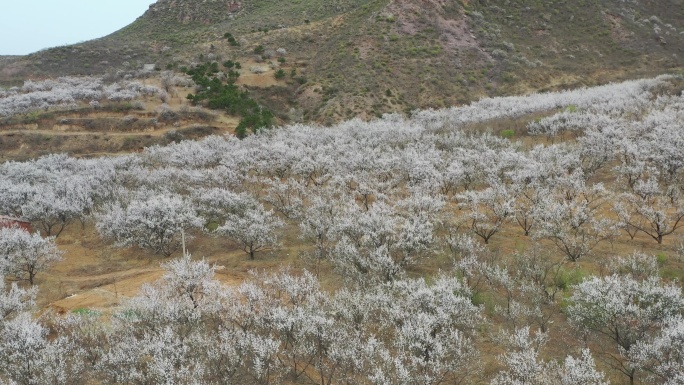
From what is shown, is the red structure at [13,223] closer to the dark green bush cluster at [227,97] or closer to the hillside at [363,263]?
the hillside at [363,263]

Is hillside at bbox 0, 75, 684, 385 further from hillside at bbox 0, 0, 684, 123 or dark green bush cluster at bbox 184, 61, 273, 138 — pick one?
hillside at bbox 0, 0, 684, 123

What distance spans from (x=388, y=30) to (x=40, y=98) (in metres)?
39.6

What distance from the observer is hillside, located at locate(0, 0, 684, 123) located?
2036 inches

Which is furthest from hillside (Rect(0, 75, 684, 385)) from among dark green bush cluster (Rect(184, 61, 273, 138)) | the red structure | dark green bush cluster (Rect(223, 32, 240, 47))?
dark green bush cluster (Rect(223, 32, 240, 47))

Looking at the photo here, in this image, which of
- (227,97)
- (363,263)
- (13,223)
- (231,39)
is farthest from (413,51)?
(363,263)

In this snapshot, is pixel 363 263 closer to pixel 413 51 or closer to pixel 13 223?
pixel 13 223

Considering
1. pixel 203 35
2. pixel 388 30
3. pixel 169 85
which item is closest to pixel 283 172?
pixel 169 85

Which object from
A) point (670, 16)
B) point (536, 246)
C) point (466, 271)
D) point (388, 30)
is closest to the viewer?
point (466, 271)

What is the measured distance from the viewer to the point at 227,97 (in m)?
48.3

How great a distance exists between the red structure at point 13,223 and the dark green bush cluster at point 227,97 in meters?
22.7

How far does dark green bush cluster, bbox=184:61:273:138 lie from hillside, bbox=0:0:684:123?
8.34 feet

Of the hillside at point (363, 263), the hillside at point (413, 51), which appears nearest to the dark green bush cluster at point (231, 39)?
the hillside at point (413, 51)

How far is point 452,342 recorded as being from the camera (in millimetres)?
10172

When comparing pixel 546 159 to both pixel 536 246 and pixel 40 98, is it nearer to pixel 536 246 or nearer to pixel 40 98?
pixel 536 246
